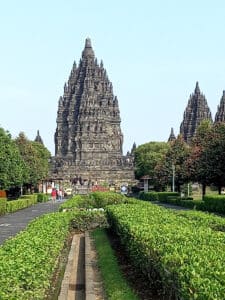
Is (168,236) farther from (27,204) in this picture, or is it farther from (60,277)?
(27,204)

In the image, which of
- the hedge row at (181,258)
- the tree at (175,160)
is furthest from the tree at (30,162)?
the hedge row at (181,258)

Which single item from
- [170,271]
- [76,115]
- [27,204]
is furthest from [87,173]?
[170,271]

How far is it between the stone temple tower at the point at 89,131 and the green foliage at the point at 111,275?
13131 cm

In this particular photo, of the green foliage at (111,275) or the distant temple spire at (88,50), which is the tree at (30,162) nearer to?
the green foliage at (111,275)

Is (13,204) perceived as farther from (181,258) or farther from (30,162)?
(181,258)

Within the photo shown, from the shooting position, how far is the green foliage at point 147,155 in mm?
140750

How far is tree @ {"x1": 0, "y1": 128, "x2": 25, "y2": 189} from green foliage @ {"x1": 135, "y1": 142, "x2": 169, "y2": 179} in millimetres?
74181

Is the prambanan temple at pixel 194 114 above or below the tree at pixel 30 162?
above

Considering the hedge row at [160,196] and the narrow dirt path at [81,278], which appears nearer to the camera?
the narrow dirt path at [81,278]

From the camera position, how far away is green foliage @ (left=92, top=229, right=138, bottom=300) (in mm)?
12674

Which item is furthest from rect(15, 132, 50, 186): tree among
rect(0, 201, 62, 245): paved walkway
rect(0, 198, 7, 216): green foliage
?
rect(0, 201, 62, 245): paved walkway

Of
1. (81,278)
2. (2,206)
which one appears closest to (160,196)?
(2,206)

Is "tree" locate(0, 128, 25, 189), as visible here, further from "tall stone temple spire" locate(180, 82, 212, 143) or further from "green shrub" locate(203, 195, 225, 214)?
"tall stone temple spire" locate(180, 82, 212, 143)

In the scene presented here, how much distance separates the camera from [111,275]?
50.2 ft
